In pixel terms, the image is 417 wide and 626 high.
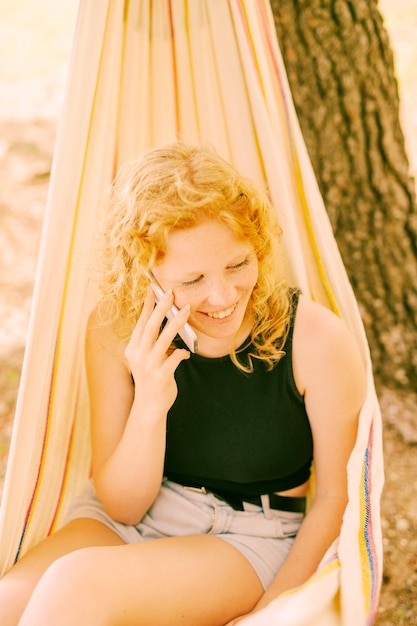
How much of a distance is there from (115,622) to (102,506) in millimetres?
473

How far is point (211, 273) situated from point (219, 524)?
2.01ft

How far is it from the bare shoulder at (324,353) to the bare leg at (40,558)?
611 millimetres

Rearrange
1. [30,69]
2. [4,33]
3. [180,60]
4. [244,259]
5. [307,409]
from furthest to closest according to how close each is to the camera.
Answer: [4,33]
[30,69]
[180,60]
[307,409]
[244,259]

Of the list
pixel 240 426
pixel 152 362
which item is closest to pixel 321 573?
pixel 240 426

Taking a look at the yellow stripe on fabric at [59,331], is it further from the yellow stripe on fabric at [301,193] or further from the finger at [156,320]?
the yellow stripe on fabric at [301,193]

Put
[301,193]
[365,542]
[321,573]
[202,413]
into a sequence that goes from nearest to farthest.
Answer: [321,573] → [365,542] → [202,413] → [301,193]

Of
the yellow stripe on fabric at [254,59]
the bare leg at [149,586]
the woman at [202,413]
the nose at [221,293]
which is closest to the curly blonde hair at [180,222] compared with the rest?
the woman at [202,413]

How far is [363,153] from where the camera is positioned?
2.50 metres

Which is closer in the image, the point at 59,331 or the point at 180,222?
the point at 180,222

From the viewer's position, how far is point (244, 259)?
1.47 meters

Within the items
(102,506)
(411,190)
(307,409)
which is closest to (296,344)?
(307,409)

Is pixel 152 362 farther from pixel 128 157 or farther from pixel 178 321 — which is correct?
pixel 128 157

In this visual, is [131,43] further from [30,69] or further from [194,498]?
[30,69]

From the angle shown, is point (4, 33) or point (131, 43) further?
point (4, 33)
